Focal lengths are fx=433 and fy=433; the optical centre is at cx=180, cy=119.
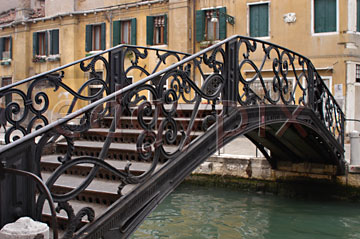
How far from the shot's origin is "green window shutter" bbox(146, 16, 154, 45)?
18.8 m

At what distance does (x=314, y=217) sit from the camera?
26.4 feet

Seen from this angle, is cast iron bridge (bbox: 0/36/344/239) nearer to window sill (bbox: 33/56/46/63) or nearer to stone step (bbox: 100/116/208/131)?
stone step (bbox: 100/116/208/131)

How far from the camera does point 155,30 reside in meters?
19.1

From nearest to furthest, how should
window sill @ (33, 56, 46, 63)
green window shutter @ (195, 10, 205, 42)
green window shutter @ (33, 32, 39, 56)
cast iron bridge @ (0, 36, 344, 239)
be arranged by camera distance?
cast iron bridge @ (0, 36, 344, 239) → green window shutter @ (195, 10, 205, 42) → window sill @ (33, 56, 46, 63) → green window shutter @ (33, 32, 39, 56)

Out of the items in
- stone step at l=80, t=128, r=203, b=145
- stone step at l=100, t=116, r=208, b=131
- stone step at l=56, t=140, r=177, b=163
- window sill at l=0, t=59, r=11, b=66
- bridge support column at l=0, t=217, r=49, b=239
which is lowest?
bridge support column at l=0, t=217, r=49, b=239

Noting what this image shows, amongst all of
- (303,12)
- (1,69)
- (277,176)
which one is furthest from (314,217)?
(1,69)

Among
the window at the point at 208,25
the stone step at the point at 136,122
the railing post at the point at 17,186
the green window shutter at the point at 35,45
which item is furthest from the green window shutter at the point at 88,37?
the railing post at the point at 17,186

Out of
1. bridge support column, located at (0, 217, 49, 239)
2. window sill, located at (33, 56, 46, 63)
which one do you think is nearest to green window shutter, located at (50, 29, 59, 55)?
window sill, located at (33, 56, 46, 63)

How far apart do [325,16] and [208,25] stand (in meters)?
4.63

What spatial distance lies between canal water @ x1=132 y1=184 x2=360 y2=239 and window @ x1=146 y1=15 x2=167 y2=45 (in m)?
10.5

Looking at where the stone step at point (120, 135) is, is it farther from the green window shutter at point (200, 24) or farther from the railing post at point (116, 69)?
the green window shutter at point (200, 24)

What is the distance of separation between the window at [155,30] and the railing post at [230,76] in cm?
1429

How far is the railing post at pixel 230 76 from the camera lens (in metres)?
4.66

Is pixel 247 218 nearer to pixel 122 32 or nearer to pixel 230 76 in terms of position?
pixel 230 76
